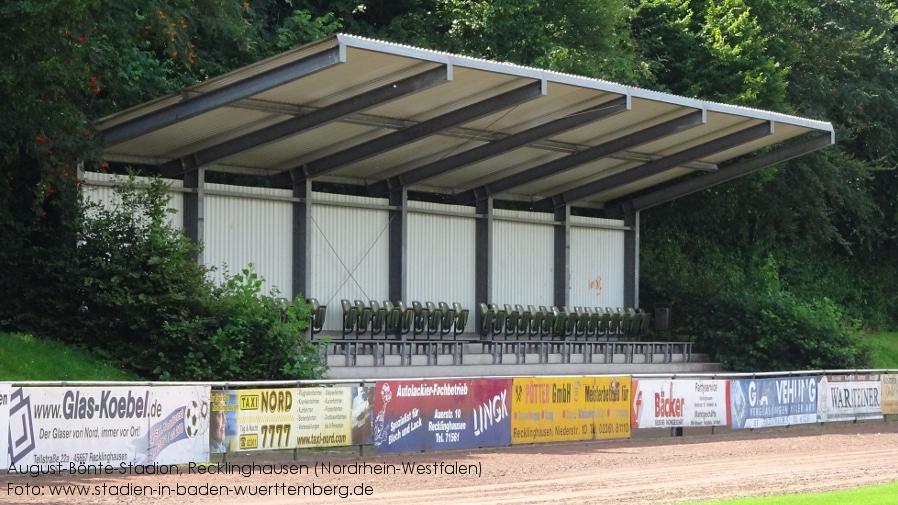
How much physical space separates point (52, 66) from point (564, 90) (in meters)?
10.2

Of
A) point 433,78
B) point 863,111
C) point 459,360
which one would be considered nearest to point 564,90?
point 433,78

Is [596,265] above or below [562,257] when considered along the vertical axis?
below

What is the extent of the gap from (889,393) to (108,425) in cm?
1943

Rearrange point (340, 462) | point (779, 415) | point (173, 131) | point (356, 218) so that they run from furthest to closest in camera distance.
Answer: point (356, 218) → point (779, 415) → point (173, 131) → point (340, 462)

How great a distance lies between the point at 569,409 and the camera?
22.2 meters

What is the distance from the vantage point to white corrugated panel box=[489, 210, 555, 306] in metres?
34.0

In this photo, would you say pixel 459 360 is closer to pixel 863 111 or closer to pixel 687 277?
pixel 687 277

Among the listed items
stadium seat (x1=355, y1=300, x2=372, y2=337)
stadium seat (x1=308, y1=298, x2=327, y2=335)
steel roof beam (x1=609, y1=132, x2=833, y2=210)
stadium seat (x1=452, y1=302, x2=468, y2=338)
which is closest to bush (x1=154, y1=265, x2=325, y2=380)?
stadium seat (x1=308, y1=298, x2=327, y2=335)

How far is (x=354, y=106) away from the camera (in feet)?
78.2

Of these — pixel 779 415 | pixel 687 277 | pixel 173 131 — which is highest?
pixel 173 131

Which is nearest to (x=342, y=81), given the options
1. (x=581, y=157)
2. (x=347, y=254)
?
(x=347, y=254)

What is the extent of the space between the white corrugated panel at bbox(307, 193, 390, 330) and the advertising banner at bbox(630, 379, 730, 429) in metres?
8.71

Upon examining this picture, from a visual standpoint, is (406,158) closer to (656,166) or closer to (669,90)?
(656,166)

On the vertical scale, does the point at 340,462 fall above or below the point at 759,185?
below
